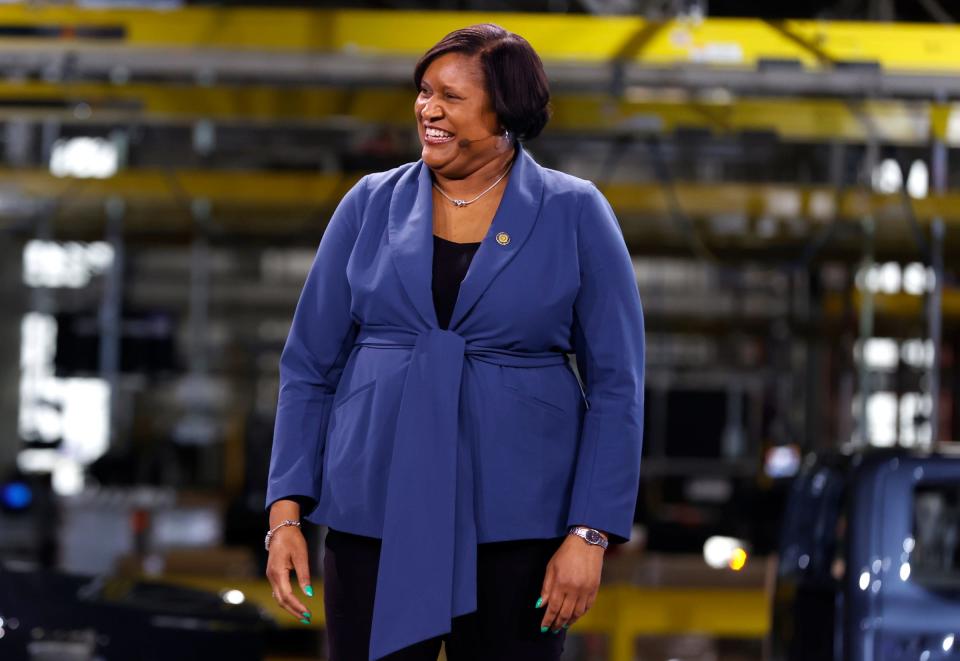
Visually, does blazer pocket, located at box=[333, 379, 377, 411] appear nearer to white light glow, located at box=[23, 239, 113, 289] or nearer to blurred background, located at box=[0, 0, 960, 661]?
blurred background, located at box=[0, 0, 960, 661]

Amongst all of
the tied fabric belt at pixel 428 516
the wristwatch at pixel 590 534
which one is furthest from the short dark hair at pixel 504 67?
the wristwatch at pixel 590 534

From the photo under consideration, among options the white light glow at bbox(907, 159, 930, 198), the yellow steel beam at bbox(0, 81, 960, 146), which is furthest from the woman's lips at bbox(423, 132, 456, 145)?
the white light glow at bbox(907, 159, 930, 198)

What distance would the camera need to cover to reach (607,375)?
88.9 inches

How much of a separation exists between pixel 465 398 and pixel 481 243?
22 centimetres

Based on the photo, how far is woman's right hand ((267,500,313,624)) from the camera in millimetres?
2256

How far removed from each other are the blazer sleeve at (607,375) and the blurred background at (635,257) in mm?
1917

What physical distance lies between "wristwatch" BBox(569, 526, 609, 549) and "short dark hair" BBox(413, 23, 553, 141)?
0.57 m

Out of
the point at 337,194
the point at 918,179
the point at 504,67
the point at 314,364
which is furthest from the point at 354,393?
the point at 918,179

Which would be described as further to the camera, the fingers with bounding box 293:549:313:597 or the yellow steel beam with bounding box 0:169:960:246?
the yellow steel beam with bounding box 0:169:960:246

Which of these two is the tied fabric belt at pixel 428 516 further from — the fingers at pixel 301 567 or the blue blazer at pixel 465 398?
the fingers at pixel 301 567

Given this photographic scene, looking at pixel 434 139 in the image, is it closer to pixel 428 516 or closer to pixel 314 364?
pixel 314 364

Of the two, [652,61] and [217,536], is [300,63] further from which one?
[217,536]

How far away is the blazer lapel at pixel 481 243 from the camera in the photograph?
2205 millimetres

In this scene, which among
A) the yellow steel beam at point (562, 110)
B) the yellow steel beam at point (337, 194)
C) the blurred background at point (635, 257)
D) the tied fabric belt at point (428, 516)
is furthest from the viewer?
the yellow steel beam at point (337, 194)
